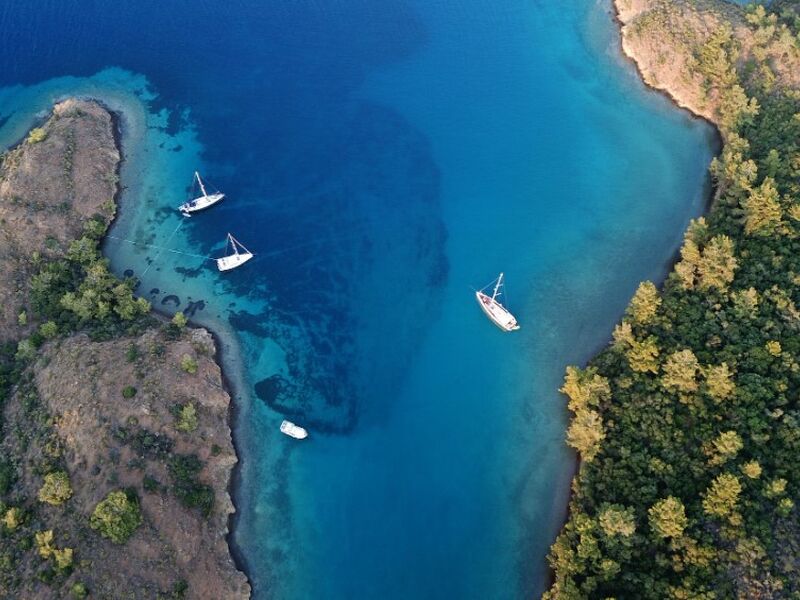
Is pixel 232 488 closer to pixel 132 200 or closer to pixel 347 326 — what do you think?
pixel 347 326

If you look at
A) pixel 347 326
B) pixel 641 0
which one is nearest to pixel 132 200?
pixel 347 326

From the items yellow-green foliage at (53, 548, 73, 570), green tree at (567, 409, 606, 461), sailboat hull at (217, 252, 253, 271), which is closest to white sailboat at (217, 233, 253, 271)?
sailboat hull at (217, 252, 253, 271)

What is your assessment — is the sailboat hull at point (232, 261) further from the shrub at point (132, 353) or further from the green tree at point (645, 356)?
the green tree at point (645, 356)

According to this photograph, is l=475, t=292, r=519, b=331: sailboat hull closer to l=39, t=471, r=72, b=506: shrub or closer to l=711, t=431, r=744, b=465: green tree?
Result: l=711, t=431, r=744, b=465: green tree

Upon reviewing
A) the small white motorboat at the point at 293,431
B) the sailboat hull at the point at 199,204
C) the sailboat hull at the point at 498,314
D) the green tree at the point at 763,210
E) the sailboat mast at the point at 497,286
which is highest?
the green tree at the point at 763,210

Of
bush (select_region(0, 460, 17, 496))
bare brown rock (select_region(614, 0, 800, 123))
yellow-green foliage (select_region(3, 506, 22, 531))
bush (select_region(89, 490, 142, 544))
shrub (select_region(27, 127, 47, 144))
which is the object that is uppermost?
bare brown rock (select_region(614, 0, 800, 123))

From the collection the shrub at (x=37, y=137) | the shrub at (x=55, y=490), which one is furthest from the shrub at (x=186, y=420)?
the shrub at (x=37, y=137)

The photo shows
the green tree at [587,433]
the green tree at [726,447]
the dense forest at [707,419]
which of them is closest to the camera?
the dense forest at [707,419]

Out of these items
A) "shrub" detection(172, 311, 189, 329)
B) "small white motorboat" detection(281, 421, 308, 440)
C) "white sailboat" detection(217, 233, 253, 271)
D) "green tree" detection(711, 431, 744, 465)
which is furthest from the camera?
"white sailboat" detection(217, 233, 253, 271)
